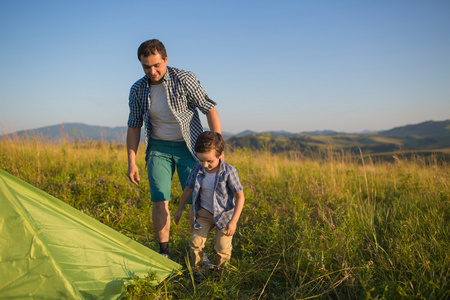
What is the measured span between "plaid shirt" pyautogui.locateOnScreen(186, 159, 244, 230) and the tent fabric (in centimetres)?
57

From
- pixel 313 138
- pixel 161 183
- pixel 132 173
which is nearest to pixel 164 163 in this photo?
pixel 161 183

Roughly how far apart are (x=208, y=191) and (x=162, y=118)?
2.93 feet

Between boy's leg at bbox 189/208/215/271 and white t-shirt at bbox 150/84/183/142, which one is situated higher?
white t-shirt at bbox 150/84/183/142

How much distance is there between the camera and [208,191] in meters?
2.44

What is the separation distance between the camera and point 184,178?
288 cm

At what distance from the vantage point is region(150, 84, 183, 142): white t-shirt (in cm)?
273

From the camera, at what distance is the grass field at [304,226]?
2195mm

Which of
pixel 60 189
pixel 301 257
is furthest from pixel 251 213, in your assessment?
pixel 60 189

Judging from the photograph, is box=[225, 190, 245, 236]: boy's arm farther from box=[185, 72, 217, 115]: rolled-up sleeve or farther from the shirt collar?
box=[185, 72, 217, 115]: rolled-up sleeve

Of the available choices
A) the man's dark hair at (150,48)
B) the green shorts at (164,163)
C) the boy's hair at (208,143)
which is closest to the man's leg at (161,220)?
the green shorts at (164,163)

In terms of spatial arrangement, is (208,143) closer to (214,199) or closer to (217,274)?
(214,199)

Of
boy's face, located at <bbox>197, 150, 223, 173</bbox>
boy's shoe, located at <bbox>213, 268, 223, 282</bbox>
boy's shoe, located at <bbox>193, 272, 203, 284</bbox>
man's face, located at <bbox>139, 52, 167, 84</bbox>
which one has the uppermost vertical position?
man's face, located at <bbox>139, 52, 167, 84</bbox>

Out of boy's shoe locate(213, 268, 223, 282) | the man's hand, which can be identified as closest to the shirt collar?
the man's hand

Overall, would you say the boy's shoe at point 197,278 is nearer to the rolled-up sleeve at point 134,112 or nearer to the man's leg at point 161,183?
the man's leg at point 161,183
